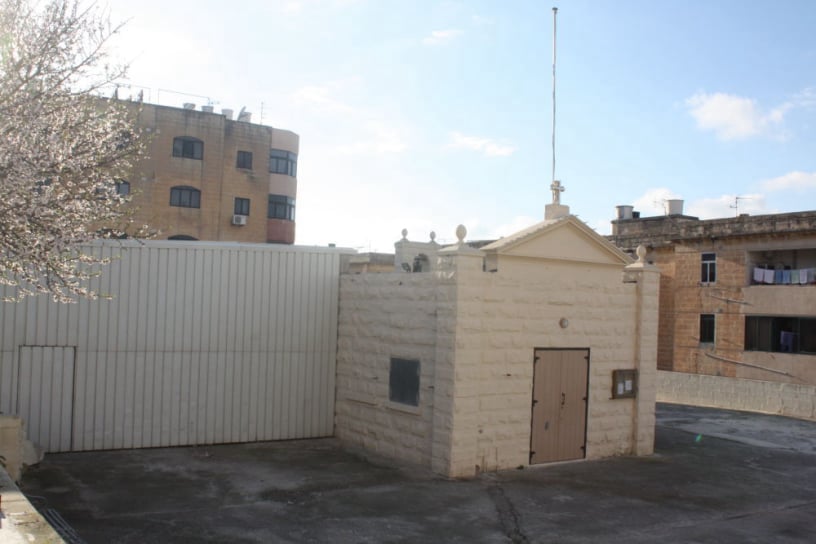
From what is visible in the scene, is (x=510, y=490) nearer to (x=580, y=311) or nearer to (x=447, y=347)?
(x=447, y=347)

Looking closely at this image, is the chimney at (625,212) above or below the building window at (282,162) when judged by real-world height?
below

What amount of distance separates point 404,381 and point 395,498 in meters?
2.96

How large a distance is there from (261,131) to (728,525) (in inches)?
1423

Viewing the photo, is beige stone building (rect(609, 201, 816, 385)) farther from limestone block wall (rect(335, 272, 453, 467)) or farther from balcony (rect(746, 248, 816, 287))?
limestone block wall (rect(335, 272, 453, 467))

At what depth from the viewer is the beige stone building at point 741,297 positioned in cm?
2853

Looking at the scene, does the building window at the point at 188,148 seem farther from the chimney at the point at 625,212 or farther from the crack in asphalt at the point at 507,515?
the crack in asphalt at the point at 507,515

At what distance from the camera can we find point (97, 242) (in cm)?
1377

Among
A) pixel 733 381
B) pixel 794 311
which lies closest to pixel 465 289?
pixel 733 381

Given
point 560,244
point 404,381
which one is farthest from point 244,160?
point 560,244


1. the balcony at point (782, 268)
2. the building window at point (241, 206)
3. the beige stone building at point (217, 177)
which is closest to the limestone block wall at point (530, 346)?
the balcony at point (782, 268)

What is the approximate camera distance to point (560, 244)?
13.8 metres

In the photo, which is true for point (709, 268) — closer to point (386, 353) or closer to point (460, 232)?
point (386, 353)

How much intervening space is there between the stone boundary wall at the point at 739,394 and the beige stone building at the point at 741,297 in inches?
178

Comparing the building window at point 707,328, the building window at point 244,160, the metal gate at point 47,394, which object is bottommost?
the metal gate at point 47,394
